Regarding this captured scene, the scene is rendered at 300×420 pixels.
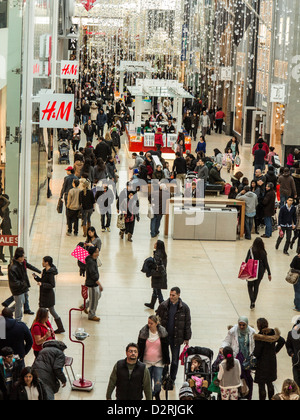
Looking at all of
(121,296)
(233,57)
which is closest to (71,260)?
(121,296)

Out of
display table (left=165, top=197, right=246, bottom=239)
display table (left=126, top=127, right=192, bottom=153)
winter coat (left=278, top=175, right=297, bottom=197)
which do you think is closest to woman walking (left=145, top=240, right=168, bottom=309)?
display table (left=165, top=197, right=246, bottom=239)

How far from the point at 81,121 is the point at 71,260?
2293 centimetres

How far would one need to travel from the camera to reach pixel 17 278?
1220 centimetres

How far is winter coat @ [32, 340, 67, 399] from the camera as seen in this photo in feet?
30.3

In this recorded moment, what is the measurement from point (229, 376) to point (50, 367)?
192cm

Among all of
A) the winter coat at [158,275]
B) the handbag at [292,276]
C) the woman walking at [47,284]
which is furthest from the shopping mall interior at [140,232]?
the handbag at [292,276]

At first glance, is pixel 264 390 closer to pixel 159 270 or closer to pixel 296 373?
pixel 296 373

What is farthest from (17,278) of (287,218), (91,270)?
(287,218)

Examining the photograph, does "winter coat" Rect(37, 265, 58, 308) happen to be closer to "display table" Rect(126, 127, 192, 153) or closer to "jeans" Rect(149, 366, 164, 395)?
"jeans" Rect(149, 366, 164, 395)

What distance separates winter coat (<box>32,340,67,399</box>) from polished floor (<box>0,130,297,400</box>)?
0.96 meters

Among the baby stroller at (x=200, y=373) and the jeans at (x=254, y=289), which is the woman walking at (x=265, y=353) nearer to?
the baby stroller at (x=200, y=373)

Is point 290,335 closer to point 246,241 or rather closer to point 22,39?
point 22,39

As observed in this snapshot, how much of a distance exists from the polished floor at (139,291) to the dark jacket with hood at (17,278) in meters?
0.65

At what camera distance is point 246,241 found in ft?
61.8
